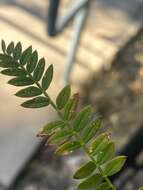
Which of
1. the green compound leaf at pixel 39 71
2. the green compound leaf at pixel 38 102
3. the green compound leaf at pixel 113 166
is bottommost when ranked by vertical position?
the green compound leaf at pixel 113 166

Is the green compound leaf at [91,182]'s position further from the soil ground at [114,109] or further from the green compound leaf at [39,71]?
the soil ground at [114,109]

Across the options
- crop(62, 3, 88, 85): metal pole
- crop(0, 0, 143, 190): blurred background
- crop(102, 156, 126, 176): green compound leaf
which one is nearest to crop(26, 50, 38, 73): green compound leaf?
crop(102, 156, 126, 176): green compound leaf

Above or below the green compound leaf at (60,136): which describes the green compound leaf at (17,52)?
above

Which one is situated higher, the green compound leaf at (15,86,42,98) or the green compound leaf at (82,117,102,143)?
the green compound leaf at (15,86,42,98)

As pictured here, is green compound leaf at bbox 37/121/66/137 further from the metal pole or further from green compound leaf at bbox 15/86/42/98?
the metal pole

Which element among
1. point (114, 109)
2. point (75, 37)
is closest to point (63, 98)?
point (75, 37)

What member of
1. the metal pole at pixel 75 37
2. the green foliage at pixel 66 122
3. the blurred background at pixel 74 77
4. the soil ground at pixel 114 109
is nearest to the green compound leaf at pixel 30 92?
the green foliage at pixel 66 122
